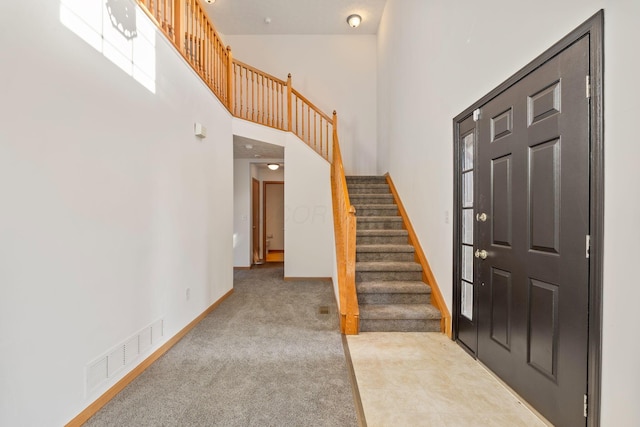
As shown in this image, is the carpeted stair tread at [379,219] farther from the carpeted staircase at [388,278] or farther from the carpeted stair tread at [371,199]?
the carpeted stair tread at [371,199]

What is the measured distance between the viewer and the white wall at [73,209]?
1238 millimetres

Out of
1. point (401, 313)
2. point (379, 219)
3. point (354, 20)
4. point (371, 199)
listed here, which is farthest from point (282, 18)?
point (401, 313)

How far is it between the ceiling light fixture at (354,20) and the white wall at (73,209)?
3992 mm

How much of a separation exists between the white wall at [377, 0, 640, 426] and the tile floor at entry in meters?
0.50

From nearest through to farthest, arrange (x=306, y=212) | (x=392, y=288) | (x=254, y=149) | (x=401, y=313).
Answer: (x=401, y=313), (x=392, y=288), (x=306, y=212), (x=254, y=149)

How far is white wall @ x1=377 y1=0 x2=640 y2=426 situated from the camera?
116cm

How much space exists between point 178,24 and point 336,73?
3734mm

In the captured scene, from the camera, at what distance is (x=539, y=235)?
5.35ft

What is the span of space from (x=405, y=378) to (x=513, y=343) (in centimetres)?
74

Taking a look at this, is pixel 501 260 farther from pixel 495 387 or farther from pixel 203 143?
pixel 203 143

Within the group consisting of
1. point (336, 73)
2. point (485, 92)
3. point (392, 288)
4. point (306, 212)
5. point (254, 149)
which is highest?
point (336, 73)

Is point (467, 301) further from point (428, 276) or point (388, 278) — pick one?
point (388, 278)

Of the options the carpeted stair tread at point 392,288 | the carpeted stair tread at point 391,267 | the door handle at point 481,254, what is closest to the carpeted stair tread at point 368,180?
the carpeted stair tread at point 391,267

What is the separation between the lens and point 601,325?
1.27 meters
